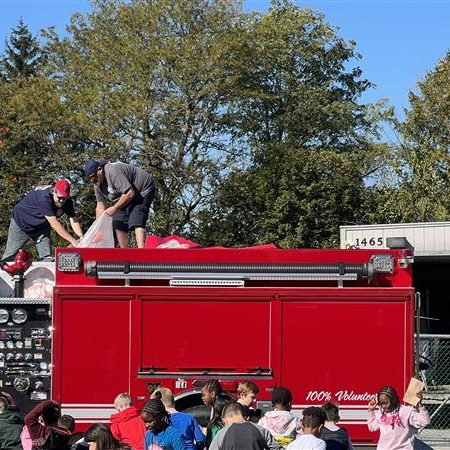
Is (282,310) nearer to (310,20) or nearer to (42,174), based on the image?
(42,174)

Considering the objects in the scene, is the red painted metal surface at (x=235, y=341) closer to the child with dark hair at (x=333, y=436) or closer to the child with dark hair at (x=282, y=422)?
the child with dark hair at (x=282, y=422)

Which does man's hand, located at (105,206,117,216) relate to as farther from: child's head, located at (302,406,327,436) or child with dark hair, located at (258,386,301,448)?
child's head, located at (302,406,327,436)

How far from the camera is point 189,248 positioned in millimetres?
→ 10961

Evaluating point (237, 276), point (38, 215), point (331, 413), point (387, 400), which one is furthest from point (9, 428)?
point (38, 215)

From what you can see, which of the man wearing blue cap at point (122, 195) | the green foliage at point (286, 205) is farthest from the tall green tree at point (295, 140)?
the man wearing blue cap at point (122, 195)

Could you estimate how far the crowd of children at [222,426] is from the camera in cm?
721

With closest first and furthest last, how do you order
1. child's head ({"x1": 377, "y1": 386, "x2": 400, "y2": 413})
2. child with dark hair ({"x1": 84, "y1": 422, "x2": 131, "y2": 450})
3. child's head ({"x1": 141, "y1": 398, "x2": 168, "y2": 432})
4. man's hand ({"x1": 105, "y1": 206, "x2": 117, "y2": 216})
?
child with dark hair ({"x1": 84, "y1": 422, "x2": 131, "y2": 450}) → child's head ({"x1": 141, "y1": 398, "x2": 168, "y2": 432}) → child's head ({"x1": 377, "y1": 386, "x2": 400, "y2": 413}) → man's hand ({"x1": 105, "y1": 206, "x2": 117, "y2": 216})

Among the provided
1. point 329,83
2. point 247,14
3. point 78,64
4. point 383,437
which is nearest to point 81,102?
point 78,64

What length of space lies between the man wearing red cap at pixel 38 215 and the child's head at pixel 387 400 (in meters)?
4.61

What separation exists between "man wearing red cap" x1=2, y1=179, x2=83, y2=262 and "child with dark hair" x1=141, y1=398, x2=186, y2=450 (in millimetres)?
4734

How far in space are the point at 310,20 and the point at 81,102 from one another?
15.9 meters

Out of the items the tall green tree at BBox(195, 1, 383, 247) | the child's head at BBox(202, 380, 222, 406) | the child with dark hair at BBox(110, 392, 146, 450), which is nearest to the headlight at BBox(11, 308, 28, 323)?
the child with dark hair at BBox(110, 392, 146, 450)

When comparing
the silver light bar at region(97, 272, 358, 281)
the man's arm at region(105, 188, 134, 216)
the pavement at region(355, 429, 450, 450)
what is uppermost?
the man's arm at region(105, 188, 134, 216)

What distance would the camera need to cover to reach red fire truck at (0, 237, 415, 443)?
10.5 metres
